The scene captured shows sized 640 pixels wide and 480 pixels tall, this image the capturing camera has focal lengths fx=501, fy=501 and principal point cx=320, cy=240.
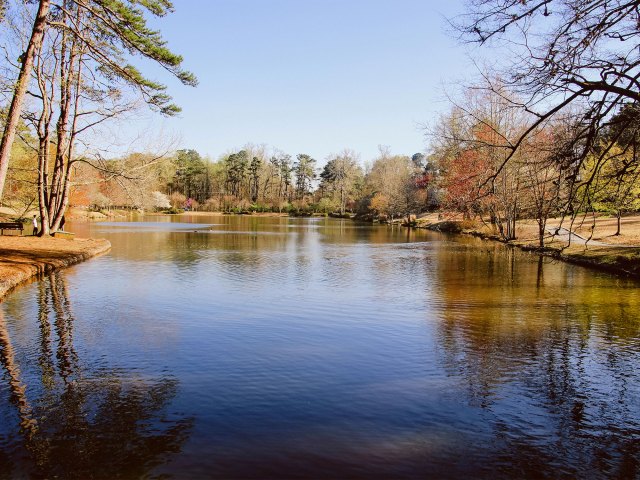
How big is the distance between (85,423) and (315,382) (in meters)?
3.27

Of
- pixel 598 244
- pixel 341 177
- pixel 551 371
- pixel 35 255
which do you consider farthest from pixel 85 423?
pixel 341 177

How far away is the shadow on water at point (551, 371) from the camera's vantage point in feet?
18.7

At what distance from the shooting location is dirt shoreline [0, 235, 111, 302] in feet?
49.9

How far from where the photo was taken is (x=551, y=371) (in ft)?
28.0

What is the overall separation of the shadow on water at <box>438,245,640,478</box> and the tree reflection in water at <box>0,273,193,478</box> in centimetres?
383

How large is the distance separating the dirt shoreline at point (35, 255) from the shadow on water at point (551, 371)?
12072mm

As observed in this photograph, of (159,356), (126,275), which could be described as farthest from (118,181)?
(159,356)

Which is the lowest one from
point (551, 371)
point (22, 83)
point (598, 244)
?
point (551, 371)

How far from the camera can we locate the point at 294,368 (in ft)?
27.9

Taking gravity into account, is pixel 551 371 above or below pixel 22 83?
below

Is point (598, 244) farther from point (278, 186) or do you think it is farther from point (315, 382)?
point (278, 186)

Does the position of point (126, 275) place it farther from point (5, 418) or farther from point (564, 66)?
point (564, 66)

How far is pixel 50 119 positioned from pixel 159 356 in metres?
21.1

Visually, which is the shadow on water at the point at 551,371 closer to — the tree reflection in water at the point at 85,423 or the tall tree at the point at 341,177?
the tree reflection in water at the point at 85,423
